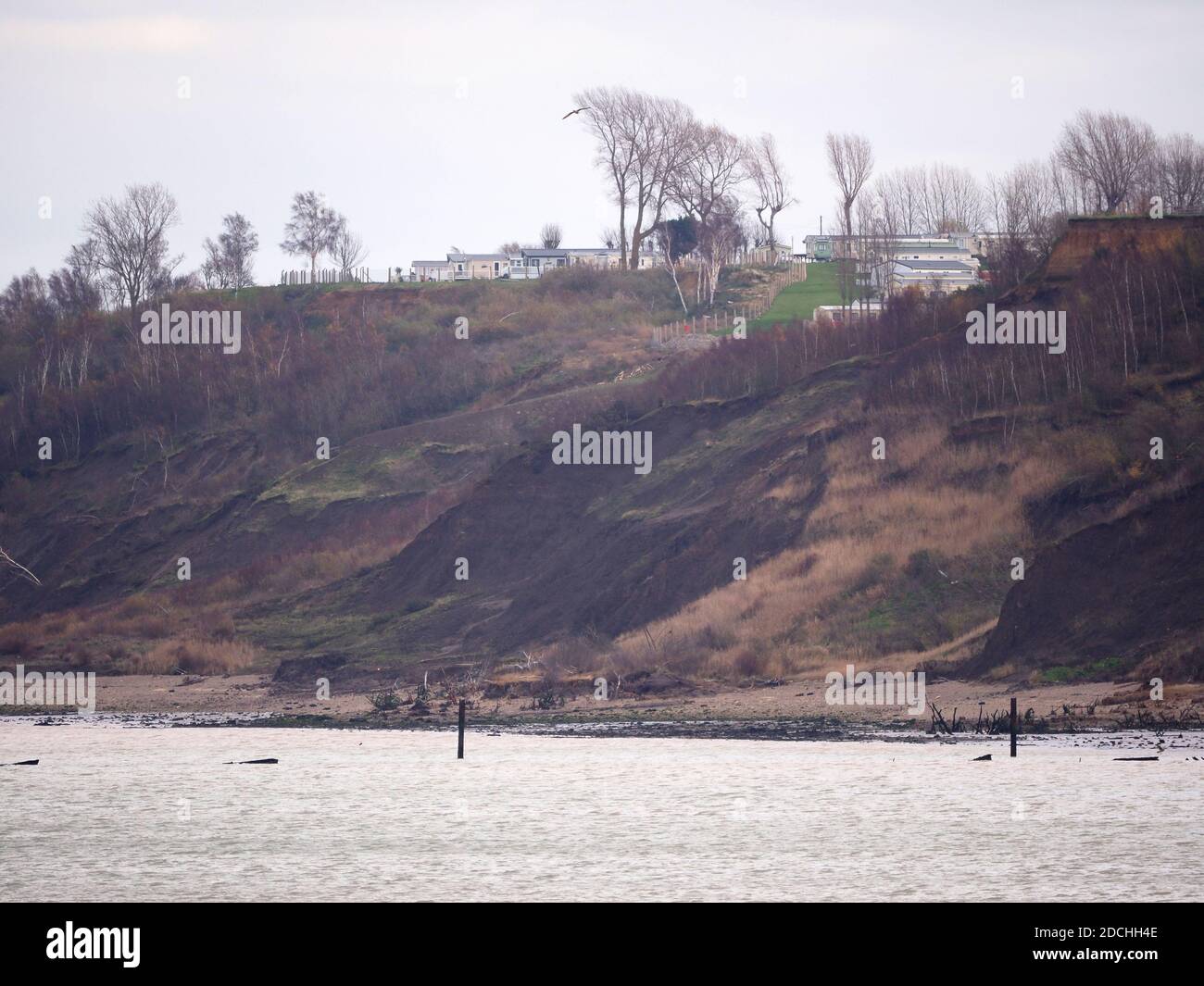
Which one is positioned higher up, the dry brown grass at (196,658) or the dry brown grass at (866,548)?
→ the dry brown grass at (866,548)

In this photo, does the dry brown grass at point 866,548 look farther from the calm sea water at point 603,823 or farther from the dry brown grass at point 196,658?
the dry brown grass at point 196,658

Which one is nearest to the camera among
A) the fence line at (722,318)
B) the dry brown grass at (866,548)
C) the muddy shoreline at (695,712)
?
the muddy shoreline at (695,712)

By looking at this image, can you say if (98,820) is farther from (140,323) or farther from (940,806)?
(140,323)

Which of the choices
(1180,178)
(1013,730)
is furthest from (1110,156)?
(1013,730)

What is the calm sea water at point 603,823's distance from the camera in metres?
28.2

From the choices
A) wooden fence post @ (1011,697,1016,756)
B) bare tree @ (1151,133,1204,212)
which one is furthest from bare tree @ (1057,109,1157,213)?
wooden fence post @ (1011,697,1016,756)

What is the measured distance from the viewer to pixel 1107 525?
45.4 metres

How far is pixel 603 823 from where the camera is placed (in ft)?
110

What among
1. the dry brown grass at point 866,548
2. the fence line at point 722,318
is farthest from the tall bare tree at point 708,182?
the dry brown grass at point 866,548
